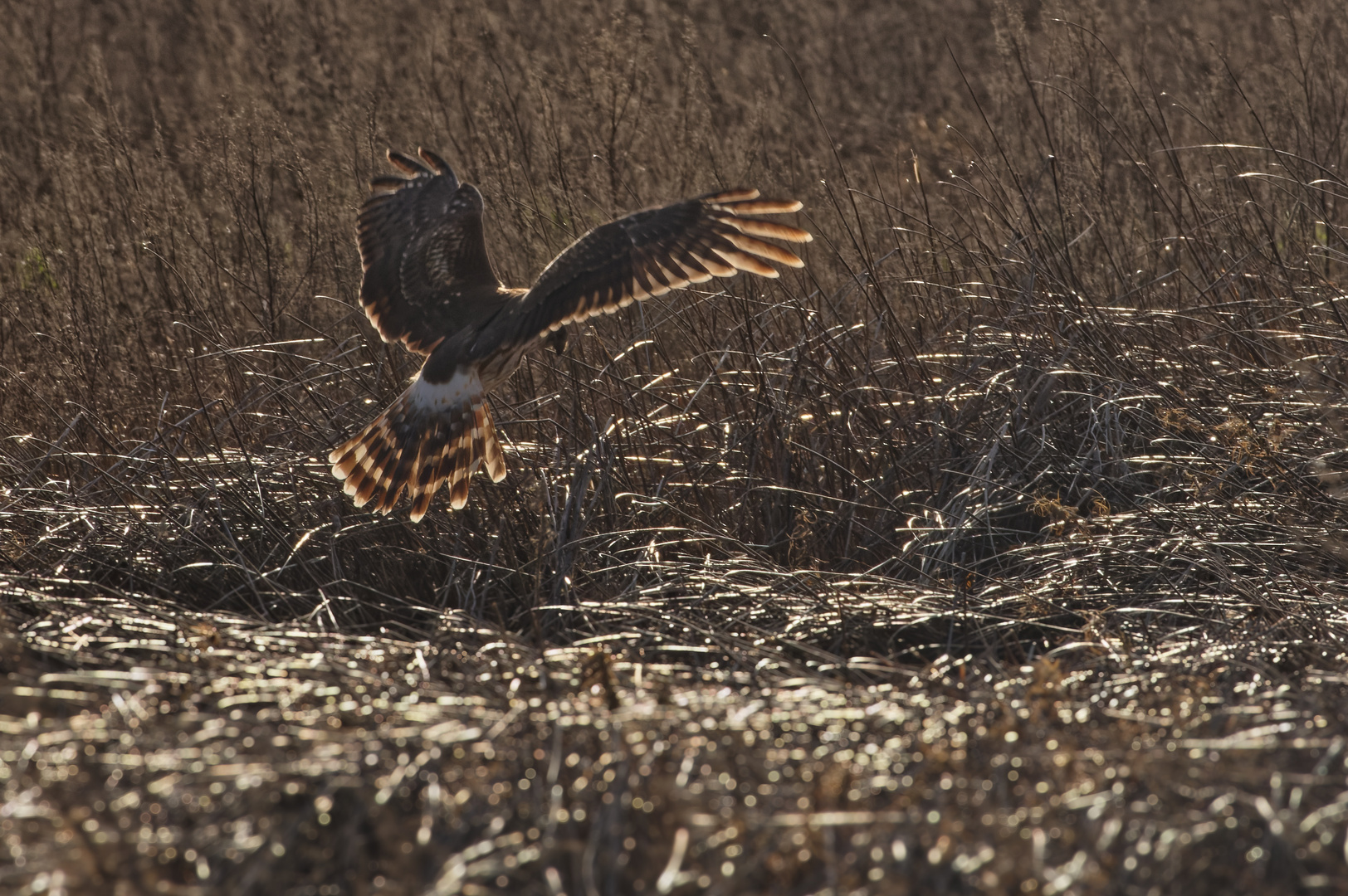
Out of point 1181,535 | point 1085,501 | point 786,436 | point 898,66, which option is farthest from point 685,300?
point 898,66

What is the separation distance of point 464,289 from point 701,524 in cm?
113

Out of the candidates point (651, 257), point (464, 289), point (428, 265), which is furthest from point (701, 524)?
point (428, 265)

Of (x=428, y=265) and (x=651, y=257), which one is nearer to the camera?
(x=651, y=257)

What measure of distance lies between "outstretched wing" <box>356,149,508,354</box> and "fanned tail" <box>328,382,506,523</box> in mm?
370

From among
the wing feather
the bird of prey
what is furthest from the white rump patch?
the wing feather

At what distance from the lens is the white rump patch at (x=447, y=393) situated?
11.7 ft

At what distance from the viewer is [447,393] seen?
3604 millimetres

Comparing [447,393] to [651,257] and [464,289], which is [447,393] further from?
[651,257]

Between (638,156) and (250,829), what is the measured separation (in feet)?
12.0

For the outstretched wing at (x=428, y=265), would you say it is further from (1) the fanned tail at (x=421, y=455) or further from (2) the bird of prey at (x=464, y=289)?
(1) the fanned tail at (x=421, y=455)

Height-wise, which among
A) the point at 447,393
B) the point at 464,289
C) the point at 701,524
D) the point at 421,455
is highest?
the point at 464,289

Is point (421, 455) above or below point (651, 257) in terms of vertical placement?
below

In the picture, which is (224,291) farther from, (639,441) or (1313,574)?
(1313,574)

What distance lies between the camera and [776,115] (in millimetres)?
6012
